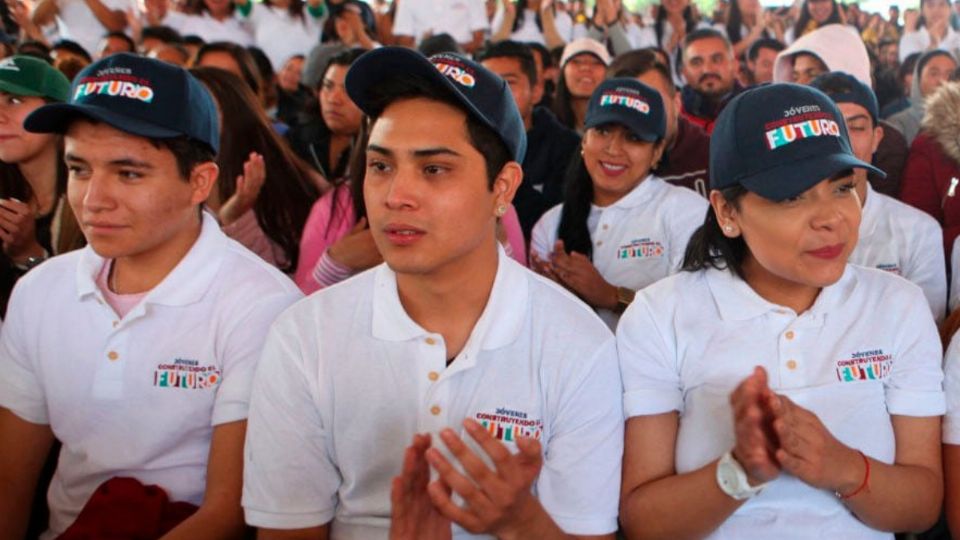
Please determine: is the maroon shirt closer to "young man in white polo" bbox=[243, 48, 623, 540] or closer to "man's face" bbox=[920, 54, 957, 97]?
"young man in white polo" bbox=[243, 48, 623, 540]

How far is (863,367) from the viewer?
1728 mm

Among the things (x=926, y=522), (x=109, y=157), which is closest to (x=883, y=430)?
(x=926, y=522)

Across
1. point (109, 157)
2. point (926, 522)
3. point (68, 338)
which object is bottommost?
point (926, 522)

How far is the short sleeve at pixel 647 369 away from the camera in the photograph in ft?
5.72

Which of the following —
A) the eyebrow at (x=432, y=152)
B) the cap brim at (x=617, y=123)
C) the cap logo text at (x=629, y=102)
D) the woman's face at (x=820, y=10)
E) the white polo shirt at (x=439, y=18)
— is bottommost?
the eyebrow at (x=432, y=152)

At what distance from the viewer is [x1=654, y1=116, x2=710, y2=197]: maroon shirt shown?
341 centimetres

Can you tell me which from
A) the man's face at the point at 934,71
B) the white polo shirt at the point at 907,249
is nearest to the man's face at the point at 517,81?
the white polo shirt at the point at 907,249

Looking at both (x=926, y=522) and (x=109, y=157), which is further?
(x=109, y=157)

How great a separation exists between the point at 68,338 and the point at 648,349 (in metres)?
1.19

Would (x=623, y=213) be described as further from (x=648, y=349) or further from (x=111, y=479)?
(x=111, y=479)

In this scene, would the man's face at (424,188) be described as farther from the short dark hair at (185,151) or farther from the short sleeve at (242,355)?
the short dark hair at (185,151)

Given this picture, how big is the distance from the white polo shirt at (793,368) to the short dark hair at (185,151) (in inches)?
38.4

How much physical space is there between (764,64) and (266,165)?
13.0 ft

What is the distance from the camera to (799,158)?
5.52 feet
